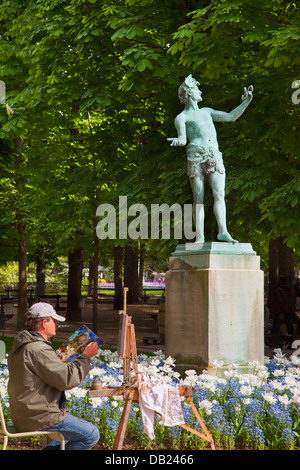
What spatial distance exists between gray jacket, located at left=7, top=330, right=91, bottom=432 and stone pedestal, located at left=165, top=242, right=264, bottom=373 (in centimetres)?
378

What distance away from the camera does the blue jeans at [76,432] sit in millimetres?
4566

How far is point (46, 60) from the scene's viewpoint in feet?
39.5

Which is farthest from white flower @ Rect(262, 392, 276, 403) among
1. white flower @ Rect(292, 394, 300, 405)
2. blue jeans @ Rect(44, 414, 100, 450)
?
blue jeans @ Rect(44, 414, 100, 450)

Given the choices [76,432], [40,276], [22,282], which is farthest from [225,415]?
[40,276]

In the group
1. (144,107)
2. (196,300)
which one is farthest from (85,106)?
(196,300)

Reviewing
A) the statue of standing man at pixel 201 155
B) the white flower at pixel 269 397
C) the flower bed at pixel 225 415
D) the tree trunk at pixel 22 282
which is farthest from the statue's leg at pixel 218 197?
the tree trunk at pixel 22 282

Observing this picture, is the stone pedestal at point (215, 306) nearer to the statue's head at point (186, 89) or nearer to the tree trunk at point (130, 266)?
the statue's head at point (186, 89)

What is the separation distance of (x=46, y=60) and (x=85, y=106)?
53.7 inches

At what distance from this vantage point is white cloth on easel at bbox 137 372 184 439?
16.3 ft

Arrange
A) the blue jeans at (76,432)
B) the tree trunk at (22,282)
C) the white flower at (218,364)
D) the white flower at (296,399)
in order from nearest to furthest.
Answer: the blue jeans at (76,432) < the white flower at (296,399) < the white flower at (218,364) < the tree trunk at (22,282)

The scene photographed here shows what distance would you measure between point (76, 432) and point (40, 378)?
51cm

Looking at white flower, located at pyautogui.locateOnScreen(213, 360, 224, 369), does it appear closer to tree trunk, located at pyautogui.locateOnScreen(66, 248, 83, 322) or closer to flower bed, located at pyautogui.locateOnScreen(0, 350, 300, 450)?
flower bed, located at pyautogui.locateOnScreen(0, 350, 300, 450)

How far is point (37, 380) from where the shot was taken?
4465 millimetres

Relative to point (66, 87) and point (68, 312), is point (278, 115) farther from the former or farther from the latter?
point (68, 312)
